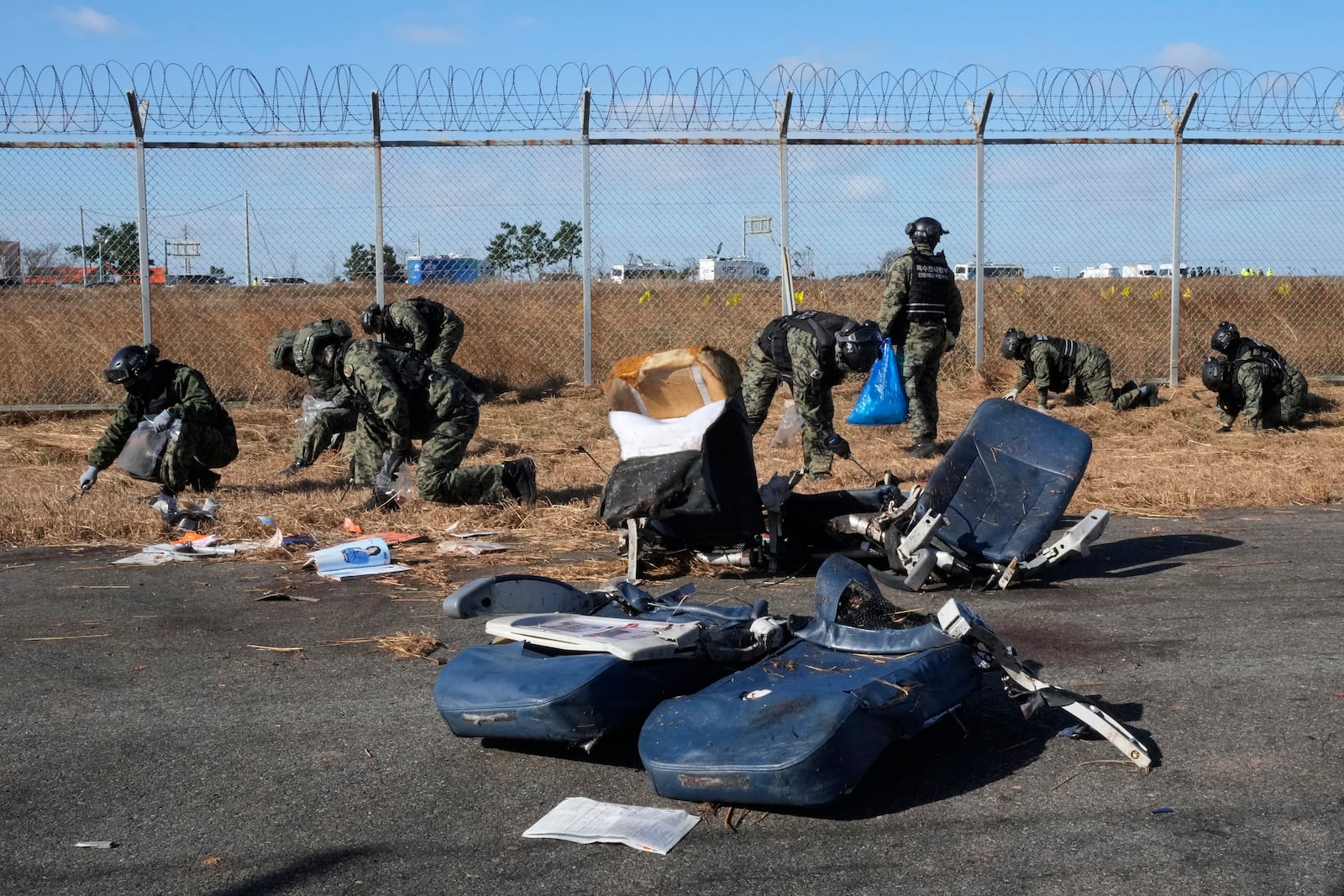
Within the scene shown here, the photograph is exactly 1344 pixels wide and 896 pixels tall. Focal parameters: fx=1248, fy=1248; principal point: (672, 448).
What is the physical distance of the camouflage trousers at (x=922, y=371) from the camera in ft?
33.3

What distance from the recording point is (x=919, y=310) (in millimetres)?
10367

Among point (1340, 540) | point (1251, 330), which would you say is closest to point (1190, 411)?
point (1251, 330)

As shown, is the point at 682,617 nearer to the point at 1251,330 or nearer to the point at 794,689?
the point at 794,689

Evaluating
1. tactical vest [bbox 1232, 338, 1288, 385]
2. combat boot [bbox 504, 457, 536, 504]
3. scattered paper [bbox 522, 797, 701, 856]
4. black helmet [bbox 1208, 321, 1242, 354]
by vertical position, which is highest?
black helmet [bbox 1208, 321, 1242, 354]

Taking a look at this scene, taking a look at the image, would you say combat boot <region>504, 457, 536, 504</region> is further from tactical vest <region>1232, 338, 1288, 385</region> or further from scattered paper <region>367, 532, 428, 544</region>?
tactical vest <region>1232, 338, 1288, 385</region>

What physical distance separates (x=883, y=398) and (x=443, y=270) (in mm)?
6346

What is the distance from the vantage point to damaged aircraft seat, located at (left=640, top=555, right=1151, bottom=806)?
312 centimetres

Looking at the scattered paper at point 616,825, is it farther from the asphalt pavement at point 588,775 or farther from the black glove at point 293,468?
the black glove at point 293,468

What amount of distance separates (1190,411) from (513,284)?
7.16 m

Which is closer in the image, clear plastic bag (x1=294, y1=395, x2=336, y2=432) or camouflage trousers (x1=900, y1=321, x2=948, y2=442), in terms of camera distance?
clear plastic bag (x1=294, y1=395, x2=336, y2=432)

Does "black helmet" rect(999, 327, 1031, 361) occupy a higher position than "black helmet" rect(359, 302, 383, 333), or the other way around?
"black helmet" rect(359, 302, 383, 333)

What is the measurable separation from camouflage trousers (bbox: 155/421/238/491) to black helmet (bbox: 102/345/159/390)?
447mm

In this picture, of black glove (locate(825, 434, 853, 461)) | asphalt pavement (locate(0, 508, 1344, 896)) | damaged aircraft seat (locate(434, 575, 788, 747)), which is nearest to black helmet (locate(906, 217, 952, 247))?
black glove (locate(825, 434, 853, 461))

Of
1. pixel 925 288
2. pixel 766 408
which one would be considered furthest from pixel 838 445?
pixel 925 288
